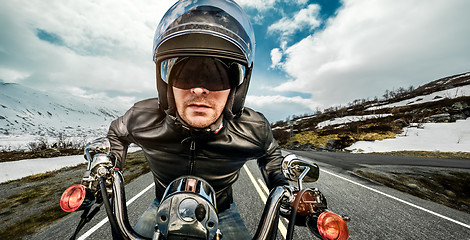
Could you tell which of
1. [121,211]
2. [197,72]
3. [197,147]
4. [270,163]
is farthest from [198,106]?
[270,163]

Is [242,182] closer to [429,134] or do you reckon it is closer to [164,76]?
[164,76]

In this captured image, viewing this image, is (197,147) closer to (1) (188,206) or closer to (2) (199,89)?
(2) (199,89)

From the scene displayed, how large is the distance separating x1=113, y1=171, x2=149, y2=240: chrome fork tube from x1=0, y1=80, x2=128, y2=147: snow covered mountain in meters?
101

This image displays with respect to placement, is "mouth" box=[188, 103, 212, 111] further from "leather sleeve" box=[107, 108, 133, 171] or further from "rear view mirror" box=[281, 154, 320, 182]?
"leather sleeve" box=[107, 108, 133, 171]

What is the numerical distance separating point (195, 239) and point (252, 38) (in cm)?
150

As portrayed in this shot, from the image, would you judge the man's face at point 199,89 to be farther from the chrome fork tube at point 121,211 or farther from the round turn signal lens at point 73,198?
the round turn signal lens at point 73,198

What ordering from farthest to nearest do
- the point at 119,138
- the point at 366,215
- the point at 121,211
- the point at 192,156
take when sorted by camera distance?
the point at 366,215, the point at 119,138, the point at 192,156, the point at 121,211

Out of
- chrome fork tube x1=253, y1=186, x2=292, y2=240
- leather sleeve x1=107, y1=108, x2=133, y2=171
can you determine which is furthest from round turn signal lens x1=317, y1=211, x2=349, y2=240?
leather sleeve x1=107, y1=108, x2=133, y2=171

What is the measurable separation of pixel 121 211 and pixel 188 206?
0.42 m

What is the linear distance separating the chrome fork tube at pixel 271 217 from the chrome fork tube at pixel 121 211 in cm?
59

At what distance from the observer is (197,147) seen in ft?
4.66

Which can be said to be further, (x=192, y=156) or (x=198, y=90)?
(x=192, y=156)

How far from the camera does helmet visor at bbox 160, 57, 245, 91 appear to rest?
115 centimetres

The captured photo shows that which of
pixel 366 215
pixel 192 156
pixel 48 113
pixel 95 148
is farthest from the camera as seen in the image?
pixel 48 113
